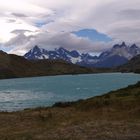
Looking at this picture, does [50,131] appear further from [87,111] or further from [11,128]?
[87,111]

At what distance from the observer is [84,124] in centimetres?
3488

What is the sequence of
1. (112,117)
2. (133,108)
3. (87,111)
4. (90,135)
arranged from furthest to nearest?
(87,111) < (133,108) < (112,117) < (90,135)

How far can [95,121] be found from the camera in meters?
36.4

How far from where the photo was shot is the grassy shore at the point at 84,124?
29.5 meters

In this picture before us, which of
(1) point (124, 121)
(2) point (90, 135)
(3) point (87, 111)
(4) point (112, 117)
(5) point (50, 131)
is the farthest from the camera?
(3) point (87, 111)

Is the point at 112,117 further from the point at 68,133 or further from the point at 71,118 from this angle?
the point at 68,133

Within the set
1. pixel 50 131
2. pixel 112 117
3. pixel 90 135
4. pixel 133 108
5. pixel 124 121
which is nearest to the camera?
pixel 90 135

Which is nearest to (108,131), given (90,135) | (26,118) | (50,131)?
(90,135)

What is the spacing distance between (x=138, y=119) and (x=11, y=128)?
13.0 meters

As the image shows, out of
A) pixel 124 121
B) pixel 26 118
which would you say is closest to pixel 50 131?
pixel 124 121

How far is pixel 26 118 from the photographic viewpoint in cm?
4384

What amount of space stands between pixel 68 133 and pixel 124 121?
24.9ft

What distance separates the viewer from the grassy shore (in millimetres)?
29453

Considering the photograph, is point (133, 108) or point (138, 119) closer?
point (138, 119)
